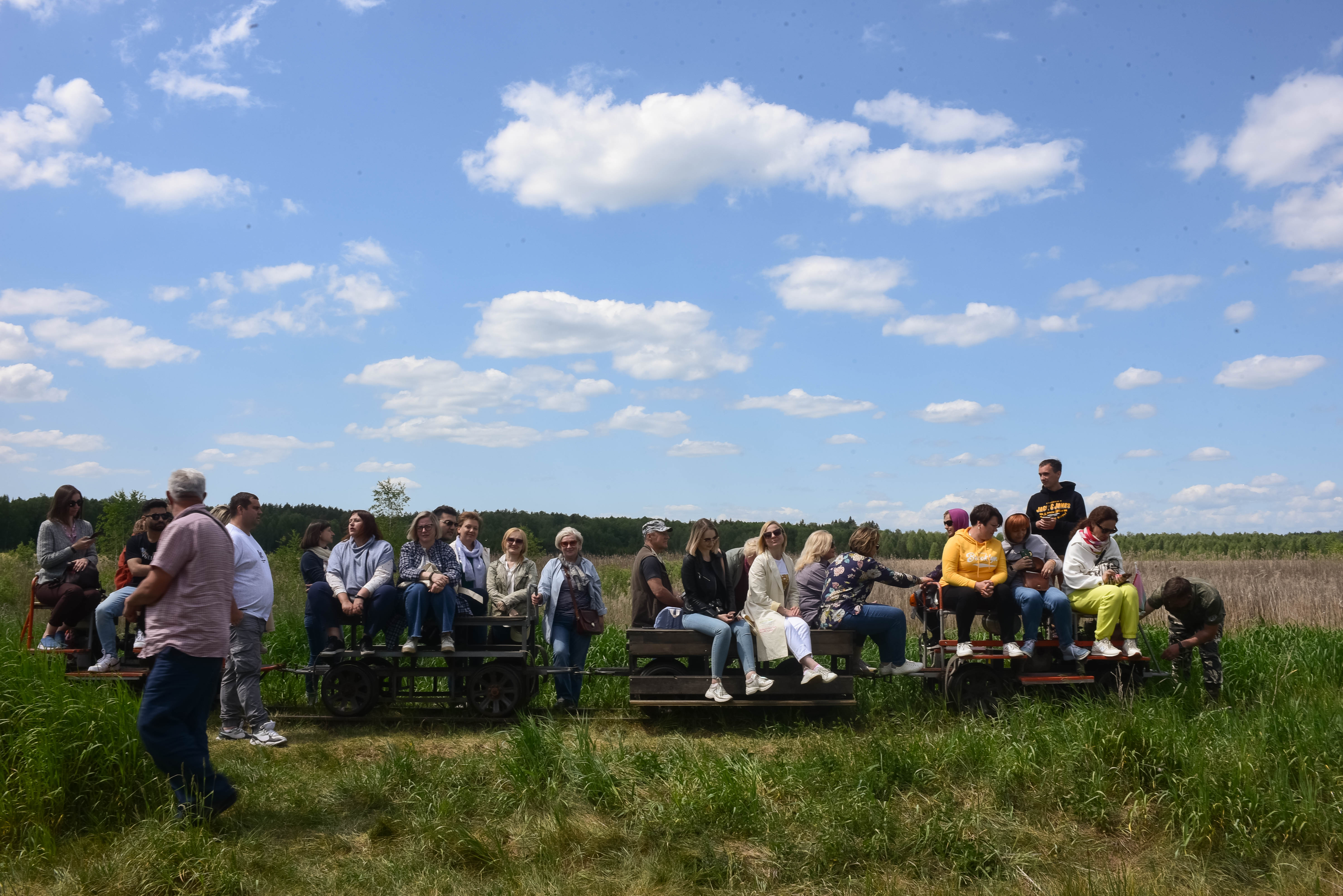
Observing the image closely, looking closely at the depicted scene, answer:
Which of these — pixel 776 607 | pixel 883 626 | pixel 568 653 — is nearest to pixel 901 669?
pixel 883 626

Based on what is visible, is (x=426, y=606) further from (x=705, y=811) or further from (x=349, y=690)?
(x=705, y=811)

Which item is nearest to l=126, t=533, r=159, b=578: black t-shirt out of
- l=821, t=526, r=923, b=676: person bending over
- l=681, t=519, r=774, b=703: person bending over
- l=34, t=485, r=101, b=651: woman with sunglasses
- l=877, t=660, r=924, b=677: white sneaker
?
l=34, t=485, r=101, b=651: woman with sunglasses

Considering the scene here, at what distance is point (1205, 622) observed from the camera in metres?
8.17

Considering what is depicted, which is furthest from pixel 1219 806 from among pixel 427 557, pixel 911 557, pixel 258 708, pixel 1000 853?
pixel 911 557

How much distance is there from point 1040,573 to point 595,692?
14.1 feet

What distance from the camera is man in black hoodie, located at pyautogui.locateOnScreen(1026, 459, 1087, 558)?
909cm

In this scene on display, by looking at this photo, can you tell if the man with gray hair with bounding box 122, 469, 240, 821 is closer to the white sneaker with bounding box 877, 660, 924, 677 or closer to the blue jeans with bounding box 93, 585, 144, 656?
the blue jeans with bounding box 93, 585, 144, 656

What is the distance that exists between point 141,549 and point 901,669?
6.74 m

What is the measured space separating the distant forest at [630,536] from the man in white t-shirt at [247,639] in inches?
1054

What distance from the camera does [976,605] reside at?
7.82 metres

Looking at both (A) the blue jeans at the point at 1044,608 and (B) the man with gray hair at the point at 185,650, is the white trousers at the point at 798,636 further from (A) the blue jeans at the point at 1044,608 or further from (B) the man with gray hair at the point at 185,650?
(B) the man with gray hair at the point at 185,650

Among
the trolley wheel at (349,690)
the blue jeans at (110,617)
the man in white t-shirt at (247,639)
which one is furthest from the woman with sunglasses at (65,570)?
the trolley wheel at (349,690)

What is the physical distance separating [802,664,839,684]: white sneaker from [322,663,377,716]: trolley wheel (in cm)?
388

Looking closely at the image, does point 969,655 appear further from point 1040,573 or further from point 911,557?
point 911,557
